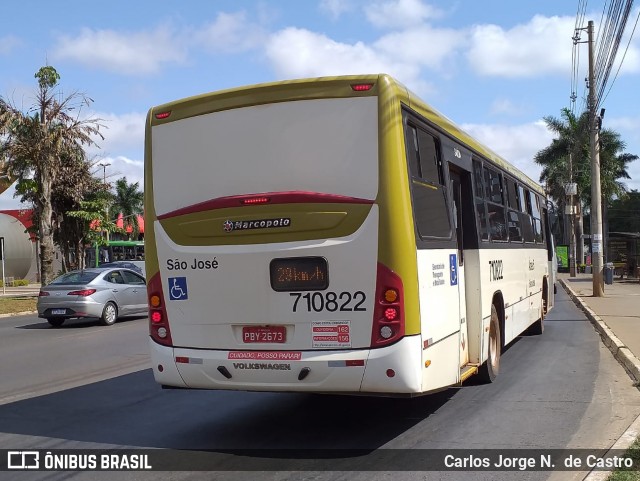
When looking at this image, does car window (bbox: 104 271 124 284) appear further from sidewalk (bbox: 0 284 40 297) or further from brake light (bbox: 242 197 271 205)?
sidewalk (bbox: 0 284 40 297)

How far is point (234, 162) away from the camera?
6.22 metres

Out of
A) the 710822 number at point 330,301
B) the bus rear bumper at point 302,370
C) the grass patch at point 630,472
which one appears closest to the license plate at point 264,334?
the bus rear bumper at point 302,370

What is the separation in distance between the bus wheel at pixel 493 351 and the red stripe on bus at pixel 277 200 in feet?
12.1

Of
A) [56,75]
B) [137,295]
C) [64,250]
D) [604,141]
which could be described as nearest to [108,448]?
[137,295]

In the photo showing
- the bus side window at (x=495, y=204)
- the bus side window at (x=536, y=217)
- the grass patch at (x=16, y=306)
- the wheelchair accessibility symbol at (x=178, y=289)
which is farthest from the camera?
the grass patch at (x=16, y=306)

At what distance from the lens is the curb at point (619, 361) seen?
5266 millimetres

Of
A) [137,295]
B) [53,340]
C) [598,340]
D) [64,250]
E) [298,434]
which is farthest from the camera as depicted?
[64,250]

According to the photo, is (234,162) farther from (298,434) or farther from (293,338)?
(298,434)

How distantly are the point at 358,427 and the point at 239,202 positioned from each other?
2659mm

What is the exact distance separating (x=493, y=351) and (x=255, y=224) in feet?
14.4

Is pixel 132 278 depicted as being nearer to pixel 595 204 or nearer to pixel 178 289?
pixel 178 289

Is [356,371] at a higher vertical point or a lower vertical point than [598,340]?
higher

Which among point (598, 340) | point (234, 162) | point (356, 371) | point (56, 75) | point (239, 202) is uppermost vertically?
point (56, 75)

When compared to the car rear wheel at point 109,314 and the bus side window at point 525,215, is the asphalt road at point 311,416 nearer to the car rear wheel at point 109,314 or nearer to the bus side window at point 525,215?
the bus side window at point 525,215
